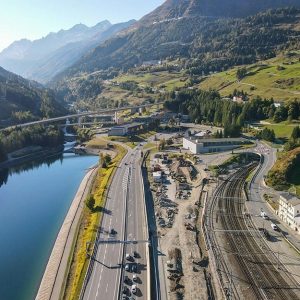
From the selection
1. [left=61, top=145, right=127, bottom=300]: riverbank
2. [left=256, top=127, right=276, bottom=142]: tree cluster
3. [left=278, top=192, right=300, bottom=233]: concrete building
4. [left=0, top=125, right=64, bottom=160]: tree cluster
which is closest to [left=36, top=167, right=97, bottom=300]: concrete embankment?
[left=61, top=145, right=127, bottom=300]: riverbank

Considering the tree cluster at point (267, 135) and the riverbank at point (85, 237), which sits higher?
the riverbank at point (85, 237)

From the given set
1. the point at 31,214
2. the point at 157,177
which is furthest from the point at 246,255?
the point at 31,214

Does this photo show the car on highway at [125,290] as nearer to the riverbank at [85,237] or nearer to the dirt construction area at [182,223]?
the dirt construction area at [182,223]

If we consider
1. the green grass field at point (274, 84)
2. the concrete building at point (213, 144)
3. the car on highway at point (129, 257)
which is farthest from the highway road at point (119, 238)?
the green grass field at point (274, 84)

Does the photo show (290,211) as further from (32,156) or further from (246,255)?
(32,156)

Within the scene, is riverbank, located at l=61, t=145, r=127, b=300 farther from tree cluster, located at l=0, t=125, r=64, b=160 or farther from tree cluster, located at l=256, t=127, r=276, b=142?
tree cluster, located at l=256, t=127, r=276, b=142
